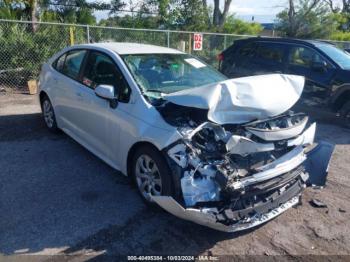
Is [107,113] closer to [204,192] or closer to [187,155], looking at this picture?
[187,155]

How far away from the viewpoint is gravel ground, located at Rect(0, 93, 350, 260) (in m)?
3.23

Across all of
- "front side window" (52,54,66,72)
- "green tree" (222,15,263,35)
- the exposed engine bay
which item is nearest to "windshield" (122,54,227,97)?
the exposed engine bay

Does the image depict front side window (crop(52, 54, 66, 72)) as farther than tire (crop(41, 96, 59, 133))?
No

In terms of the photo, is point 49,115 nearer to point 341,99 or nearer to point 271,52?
point 271,52

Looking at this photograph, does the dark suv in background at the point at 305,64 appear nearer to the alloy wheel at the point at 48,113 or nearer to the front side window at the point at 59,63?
A: the front side window at the point at 59,63

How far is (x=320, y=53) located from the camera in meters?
7.57

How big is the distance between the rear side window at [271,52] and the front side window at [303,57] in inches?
9.8

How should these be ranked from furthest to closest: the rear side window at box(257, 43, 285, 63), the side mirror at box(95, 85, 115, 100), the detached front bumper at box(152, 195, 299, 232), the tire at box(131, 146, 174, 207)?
1. the rear side window at box(257, 43, 285, 63)
2. the side mirror at box(95, 85, 115, 100)
3. the tire at box(131, 146, 174, 207)
4. the detached front bumper at box(152, 195, 299, 232)

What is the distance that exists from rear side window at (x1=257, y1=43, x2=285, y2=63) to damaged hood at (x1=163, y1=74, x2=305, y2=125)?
463cm

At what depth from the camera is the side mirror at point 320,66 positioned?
7414 mm

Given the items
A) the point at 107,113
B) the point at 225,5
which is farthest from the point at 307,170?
the point at 225,5

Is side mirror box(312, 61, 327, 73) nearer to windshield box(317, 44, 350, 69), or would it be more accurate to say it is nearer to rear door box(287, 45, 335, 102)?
rear door box(287, 45, 335, 102)

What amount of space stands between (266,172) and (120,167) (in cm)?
173

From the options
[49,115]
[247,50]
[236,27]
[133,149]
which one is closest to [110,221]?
[133,149]
